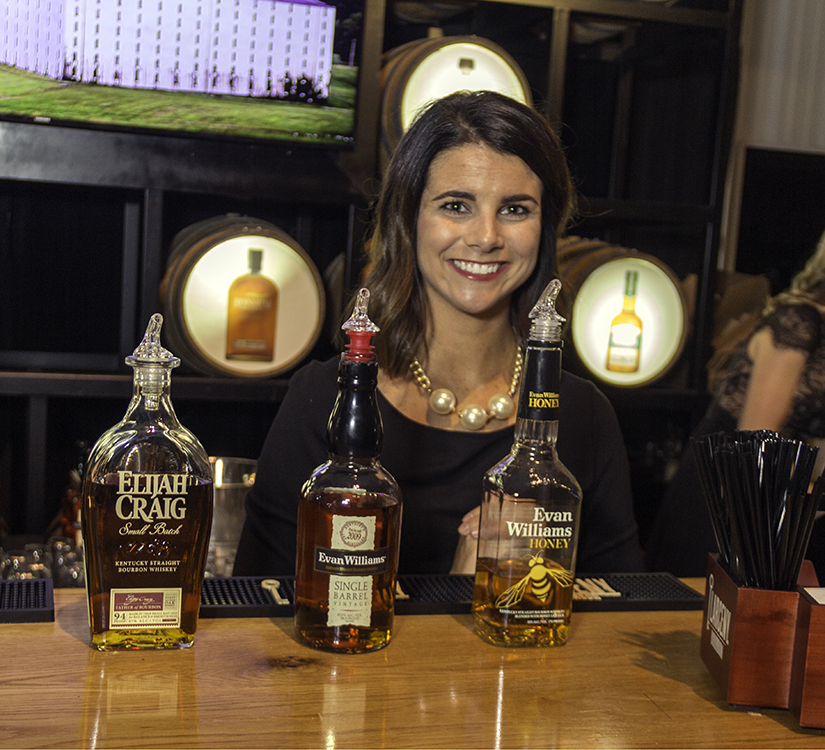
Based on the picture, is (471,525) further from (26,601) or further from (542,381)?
(26,601)

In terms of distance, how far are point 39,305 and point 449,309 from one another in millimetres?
1291

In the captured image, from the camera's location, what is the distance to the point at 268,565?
149cm

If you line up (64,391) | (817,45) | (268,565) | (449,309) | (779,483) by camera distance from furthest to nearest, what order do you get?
(817,45), (64,391), (449,309), (268,565), (779,483)

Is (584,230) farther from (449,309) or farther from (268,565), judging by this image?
(268,565)

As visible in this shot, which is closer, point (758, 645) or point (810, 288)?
point (758, 645)

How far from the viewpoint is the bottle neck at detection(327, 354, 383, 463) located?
0.82 m

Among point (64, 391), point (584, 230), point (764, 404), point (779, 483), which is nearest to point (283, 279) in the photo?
point (64, 391)

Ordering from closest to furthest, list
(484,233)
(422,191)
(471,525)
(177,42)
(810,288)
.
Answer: (471,525) → (484,233) → (422,191) → (177,42) → (810,288)

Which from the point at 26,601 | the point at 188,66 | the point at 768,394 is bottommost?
the point at 26,601

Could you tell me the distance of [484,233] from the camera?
4.97 ft

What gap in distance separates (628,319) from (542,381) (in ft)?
5.35

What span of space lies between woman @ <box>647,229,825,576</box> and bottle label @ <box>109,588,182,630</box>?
5.27ft

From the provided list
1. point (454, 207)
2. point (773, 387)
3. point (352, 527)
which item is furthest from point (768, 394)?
point (352, 527)

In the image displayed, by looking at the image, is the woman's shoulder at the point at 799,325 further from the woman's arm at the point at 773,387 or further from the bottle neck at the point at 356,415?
the bottle neck at the point at 356,415
